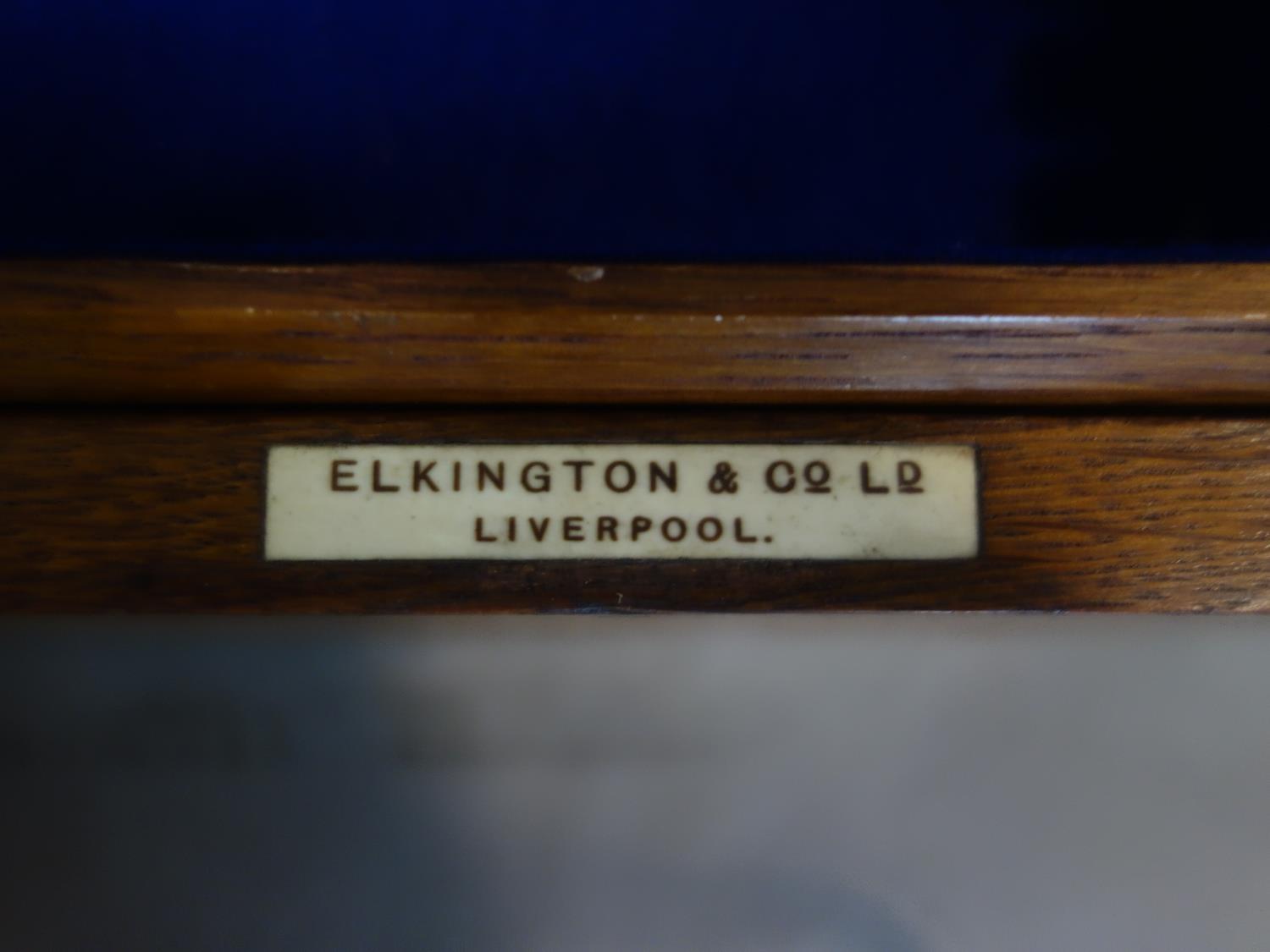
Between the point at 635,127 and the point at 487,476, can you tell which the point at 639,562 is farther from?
the point at 635,127

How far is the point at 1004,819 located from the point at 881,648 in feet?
0.30

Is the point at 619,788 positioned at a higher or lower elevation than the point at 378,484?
lower

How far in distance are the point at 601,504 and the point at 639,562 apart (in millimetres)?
29

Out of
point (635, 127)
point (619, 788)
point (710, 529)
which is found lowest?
point (619, 788)

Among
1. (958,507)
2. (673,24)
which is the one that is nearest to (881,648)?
(958,507)

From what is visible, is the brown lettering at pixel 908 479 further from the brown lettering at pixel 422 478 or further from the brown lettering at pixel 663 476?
the brown lettering at pixel 422 478

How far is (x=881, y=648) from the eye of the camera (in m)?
0.44

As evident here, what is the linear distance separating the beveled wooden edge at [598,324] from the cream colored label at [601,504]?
0.03 m

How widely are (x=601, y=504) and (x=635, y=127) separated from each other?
167mm

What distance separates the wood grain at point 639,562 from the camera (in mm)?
413

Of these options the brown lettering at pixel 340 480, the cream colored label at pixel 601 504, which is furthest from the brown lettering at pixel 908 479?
the brown lettering at pixel 340 480

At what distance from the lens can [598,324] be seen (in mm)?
385

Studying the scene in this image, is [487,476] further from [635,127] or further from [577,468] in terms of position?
[635,127]

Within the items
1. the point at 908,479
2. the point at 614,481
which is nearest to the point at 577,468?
the point at 614,481
